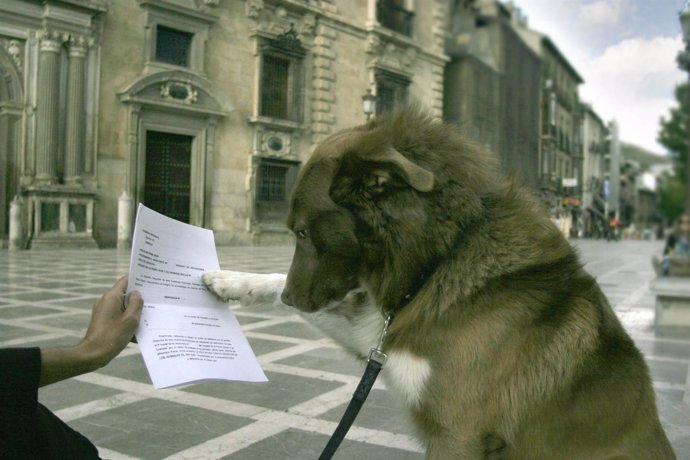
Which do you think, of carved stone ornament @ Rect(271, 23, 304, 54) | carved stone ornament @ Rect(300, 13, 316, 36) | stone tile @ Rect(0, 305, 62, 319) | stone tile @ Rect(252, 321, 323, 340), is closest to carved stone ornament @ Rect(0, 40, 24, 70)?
carved stone ornament @ Rect(271, 23, 304, 54)

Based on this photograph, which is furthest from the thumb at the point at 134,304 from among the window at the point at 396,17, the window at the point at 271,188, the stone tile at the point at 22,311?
the window at the point at 396,17

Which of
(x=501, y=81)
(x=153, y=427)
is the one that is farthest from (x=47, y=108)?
(x=153, y=427)

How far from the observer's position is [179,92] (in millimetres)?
18109

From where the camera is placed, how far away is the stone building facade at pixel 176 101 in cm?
1488

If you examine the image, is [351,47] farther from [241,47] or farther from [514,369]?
[514,369]

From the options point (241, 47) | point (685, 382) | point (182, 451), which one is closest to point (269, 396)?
point (182, 451)

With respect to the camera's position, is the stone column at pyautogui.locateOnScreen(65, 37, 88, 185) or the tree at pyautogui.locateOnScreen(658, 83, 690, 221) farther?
the stone column at pyautogui.locateOnScreen(65, 37, 88, 185)

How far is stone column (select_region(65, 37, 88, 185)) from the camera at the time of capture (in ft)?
50.6

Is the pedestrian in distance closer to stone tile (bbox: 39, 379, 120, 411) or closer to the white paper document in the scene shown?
the white paper document

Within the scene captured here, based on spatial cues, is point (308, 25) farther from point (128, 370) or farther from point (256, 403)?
point (256, 403)

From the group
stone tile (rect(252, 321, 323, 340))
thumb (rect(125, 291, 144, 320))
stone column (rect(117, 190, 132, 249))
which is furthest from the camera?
stone column (rect(117, 190, 132, 249))

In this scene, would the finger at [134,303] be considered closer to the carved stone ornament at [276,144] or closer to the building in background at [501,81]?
the building in background at [501,81]

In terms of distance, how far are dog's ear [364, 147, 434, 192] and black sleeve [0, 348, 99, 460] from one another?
3.19ft

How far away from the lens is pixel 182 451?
275 cm
